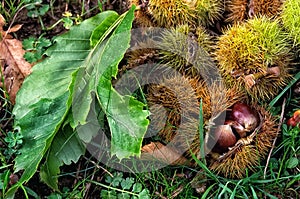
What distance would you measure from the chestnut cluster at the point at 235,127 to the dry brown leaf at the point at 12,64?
83 centimetres

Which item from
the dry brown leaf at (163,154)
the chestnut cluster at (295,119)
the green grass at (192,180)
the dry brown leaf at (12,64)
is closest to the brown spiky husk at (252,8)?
the green grass at (192,180)

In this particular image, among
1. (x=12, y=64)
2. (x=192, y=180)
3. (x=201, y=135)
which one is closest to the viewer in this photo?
(x=201, y=135)

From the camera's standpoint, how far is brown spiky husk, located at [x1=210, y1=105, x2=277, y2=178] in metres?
1.90

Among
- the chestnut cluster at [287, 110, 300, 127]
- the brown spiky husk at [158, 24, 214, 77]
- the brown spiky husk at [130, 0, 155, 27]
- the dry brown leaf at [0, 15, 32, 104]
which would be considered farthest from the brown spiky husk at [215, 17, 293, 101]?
the dry brown leaf at [0, 15, 32, 104]

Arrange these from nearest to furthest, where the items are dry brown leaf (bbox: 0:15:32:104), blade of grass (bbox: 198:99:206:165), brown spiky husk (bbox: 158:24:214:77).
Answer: blade of grass (bbox: 198:99:206:165) → brown spiky husk (bbox: 158:24:214:77) → dry brown leaf (bbox: 0:15:32:104)

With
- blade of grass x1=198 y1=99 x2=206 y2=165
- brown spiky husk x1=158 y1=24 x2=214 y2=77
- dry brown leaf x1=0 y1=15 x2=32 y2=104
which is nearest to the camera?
blade of grass x1=198 y1=99 x2=206 y2=165

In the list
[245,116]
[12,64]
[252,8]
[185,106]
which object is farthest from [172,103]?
[12,64]

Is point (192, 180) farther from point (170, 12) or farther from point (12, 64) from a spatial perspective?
point (12, 64)

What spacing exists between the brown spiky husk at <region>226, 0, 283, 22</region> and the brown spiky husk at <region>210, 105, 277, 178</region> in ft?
1.19

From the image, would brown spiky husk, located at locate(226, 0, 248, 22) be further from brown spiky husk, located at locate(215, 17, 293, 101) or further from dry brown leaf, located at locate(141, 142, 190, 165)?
dry brown leaf, located at locate(141, 142, 190, 165)

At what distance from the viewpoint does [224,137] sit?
1893 mm

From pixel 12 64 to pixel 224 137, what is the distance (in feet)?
3.09

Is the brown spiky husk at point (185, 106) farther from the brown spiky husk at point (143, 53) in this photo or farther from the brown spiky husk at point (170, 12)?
the brown spiky husk at point (170, 12)

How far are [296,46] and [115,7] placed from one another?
32.0 inches
